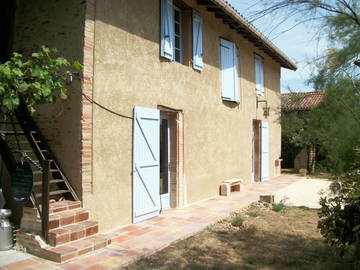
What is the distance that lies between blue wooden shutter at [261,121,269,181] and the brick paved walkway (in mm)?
3728

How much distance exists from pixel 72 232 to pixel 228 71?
6.67 m

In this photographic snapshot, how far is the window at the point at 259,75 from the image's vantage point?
12500mm

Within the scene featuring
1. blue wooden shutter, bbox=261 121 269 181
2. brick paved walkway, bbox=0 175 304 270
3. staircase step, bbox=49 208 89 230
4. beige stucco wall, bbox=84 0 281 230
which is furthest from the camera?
blue wooden shutter, bbox=261 121 269 181

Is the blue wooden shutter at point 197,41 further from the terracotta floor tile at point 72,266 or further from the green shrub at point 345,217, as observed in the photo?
the terracotta floor tile at point 72,266

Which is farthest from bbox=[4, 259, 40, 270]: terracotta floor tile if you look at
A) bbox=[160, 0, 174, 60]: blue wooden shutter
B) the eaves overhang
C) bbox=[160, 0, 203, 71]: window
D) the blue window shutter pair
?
the blue window shutter pair

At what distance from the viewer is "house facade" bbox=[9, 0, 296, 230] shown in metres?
5.38

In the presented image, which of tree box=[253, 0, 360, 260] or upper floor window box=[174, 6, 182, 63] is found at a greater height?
upper floor window box=[174, 6, 182, 63]

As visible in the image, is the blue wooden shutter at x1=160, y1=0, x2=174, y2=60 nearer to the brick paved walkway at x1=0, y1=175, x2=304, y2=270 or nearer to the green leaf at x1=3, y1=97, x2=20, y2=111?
the brick paved walkway at x1=0, y1=175, x2=304, y2=270

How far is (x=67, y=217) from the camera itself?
4879 mm

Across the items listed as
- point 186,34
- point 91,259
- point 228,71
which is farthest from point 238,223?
point 228,71

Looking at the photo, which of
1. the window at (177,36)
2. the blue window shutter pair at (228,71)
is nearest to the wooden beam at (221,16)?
the blue window shutter pair at (228,71)

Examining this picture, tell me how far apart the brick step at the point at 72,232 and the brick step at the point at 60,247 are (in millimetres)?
57

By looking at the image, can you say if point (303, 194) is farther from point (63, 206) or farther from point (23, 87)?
point (23, 87)

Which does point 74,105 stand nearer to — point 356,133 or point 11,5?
point 11,5
